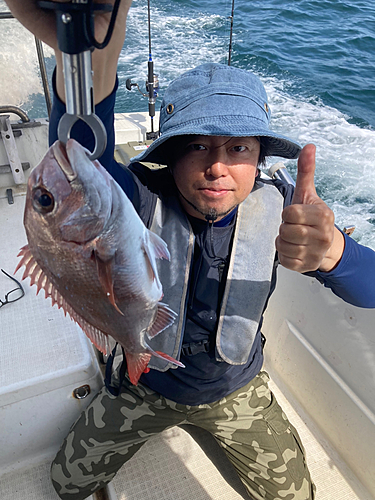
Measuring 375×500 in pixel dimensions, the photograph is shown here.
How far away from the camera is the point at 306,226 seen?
4.49ft

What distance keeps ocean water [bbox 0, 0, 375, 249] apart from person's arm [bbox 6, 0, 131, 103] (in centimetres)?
595

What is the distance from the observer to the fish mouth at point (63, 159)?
3.00ft

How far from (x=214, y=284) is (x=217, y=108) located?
0.89m

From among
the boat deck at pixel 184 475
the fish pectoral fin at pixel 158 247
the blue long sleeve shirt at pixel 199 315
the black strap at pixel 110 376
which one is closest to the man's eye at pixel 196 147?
the blue long sleeve shirt at pixel 199 315

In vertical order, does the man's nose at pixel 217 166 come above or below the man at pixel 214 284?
above

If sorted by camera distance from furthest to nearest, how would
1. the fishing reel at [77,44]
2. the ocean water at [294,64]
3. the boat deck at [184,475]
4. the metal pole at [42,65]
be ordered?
the ocean water at [294,64] < the metal pole at [42,65] < the boat deck at [184,475] < the fishing reel at [77,44]

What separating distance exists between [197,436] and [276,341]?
93cm

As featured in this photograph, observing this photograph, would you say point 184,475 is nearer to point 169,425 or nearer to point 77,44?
point 169,425

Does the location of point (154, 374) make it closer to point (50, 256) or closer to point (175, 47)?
point (50, 256)

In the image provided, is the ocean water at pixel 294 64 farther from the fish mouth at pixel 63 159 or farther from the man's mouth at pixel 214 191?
the fish mouth at pixel 63 159

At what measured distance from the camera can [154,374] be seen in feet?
6.79

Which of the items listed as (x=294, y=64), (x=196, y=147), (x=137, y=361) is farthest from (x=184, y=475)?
(x=294, y=64)

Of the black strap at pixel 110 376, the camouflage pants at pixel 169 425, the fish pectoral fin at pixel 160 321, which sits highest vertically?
the fish pectoral fin at pixel 160 321

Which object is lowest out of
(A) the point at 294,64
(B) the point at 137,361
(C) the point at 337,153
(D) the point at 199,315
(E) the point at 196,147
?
(C) the point at 337,153
